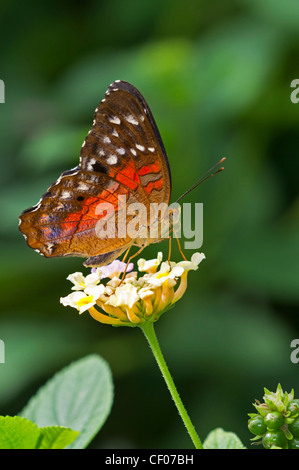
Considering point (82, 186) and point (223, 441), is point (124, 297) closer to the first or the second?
point (223, 441)

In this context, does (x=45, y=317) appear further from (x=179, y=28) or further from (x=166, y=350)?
(x=179, y=28)

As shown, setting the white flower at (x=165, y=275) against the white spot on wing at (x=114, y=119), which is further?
the white spot on wing at (x=114, y=119)

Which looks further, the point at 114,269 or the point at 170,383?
the point at 114,269

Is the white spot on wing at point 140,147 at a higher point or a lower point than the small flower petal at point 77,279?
higher

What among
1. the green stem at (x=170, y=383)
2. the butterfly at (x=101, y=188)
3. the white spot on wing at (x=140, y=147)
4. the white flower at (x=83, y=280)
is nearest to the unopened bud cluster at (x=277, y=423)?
the green stem at (x=170, y=383)

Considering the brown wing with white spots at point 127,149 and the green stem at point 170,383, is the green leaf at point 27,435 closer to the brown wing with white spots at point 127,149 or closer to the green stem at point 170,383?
the green stem at point 170,383

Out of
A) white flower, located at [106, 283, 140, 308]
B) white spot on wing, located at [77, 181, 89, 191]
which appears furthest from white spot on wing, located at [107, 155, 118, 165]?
white flower, located at [106, 283, 140, 308]

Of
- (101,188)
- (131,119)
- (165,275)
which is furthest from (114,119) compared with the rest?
(165,275)
